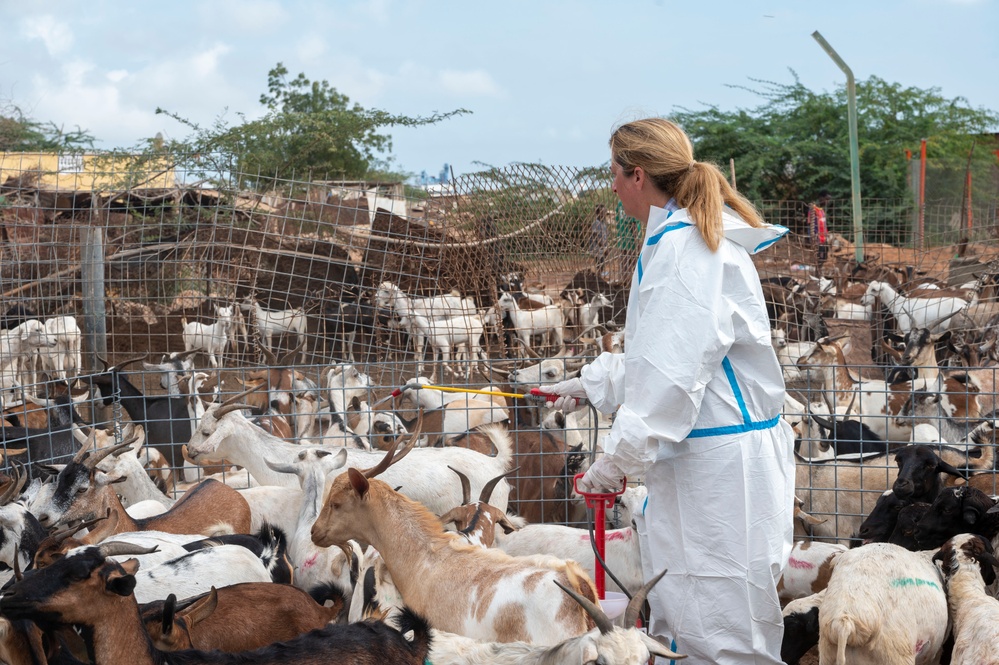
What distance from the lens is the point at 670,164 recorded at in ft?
9.13

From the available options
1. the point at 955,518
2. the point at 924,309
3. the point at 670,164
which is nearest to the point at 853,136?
the point at 924,309

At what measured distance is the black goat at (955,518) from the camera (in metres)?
4.29

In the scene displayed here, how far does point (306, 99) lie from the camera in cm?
1922

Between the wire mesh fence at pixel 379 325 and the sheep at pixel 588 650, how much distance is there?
254 centimetres

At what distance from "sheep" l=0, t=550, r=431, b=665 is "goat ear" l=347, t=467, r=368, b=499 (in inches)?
33.9

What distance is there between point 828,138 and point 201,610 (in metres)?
22.4

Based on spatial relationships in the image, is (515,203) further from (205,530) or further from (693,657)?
(693,657)

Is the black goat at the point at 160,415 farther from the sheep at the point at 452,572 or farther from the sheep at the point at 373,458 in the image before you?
the sheep at the point at 452,572

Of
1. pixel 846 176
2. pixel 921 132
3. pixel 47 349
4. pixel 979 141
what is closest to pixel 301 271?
pixel 47 349

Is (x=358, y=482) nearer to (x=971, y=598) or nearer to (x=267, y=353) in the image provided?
(x=971, y=598)

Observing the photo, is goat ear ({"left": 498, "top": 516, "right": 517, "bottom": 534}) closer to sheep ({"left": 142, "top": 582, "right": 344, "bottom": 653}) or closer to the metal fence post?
sheep ({"left": 142, "top": 582, "right": 344, "bottom": 653})

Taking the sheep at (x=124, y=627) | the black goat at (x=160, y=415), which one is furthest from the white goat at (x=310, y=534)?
the black goat at (x=160, y=415)

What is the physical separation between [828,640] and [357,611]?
2.00 m

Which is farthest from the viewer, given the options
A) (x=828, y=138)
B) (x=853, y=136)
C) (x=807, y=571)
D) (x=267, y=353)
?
(x=828, y=138)
